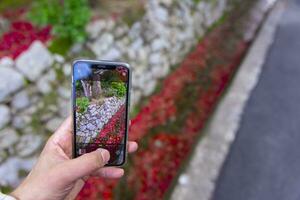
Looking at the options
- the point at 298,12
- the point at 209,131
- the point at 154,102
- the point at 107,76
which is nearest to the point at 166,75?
the point at 154,102

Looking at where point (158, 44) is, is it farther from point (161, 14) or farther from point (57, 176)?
point (57, 176)

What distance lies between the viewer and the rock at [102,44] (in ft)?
16.1

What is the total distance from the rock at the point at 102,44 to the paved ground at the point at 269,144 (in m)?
1.84

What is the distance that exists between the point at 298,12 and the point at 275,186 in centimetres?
631

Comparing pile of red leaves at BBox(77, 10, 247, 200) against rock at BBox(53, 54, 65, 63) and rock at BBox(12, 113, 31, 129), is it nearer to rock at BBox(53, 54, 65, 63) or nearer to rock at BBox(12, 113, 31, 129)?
rock at BBox(12, 113, 31, 129)

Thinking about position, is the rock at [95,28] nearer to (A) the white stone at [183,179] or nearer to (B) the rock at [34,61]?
(B) the rock at [34,61]

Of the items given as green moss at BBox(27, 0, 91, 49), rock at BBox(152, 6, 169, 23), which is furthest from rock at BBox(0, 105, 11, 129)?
rock at BBox(152, 6, 169, 23)

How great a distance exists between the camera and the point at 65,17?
4633mm

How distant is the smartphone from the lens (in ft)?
7.13

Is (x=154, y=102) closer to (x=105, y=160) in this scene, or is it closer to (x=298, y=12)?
(x=105, y=160)

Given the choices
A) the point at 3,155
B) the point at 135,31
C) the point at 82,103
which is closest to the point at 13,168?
the point at 3,155

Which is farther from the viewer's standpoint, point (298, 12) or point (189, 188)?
point (298, 12)

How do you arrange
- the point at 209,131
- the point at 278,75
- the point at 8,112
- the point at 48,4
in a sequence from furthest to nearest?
the point at 278,75
the point at 209,131
the point at 48,4
the point at 8,112

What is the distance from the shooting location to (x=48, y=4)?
15.4ft
